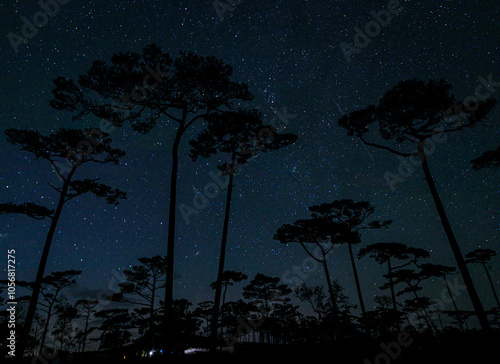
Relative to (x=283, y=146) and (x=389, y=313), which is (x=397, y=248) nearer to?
(x=389, y=313)

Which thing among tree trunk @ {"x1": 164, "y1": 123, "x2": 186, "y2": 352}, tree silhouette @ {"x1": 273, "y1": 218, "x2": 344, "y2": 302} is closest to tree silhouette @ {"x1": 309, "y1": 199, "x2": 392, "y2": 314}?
tree silhouette @ {"x1": 273, "y1": 218, "x2": 344, "y2": 302}

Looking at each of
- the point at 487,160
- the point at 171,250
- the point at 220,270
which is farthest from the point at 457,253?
the point at 171,250

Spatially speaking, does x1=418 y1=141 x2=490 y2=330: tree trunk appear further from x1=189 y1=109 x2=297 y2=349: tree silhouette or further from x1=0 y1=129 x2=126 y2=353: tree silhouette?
x1=0 y1=129 x2=126 y2=353: tree silhouette

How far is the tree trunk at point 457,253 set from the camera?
434 inches

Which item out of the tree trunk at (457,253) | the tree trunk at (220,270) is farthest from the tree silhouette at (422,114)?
the tree trunk at (220,270)

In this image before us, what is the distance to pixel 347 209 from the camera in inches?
922

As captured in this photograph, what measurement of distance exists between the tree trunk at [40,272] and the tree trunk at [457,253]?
21.3 m

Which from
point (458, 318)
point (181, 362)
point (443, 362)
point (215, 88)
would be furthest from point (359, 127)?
point (458, 318)

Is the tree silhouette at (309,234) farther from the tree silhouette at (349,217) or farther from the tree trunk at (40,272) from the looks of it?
the tree trunk at (40,272)

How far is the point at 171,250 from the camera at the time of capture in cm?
1123

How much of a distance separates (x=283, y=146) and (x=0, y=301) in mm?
28630

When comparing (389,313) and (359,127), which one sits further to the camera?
(389,313)

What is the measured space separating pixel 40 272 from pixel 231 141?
13117 millimetres

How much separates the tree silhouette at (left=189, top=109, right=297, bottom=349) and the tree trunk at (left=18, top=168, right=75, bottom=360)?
8.37 meters
